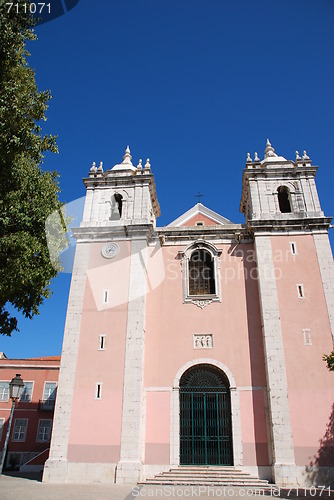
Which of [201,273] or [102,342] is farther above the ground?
[201,273]

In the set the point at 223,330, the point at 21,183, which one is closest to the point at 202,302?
the point at 223,330

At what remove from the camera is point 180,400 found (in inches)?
614

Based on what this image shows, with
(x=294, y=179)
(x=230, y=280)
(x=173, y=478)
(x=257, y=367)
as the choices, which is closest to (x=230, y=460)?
(x=173, y=478)

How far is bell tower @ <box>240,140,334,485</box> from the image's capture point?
14.2 metres

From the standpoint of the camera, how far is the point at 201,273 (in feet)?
58.4

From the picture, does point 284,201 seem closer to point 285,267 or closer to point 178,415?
point 285,267

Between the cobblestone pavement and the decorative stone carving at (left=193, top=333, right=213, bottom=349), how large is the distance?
4997 millimetres

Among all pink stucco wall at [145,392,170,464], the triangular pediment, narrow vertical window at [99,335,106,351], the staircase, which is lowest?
the staircase

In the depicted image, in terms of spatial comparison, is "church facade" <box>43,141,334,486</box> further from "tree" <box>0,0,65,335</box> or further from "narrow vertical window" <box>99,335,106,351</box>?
"tree" <box>0,0,65,335</box>

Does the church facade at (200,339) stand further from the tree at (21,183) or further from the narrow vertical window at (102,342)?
the tree at (21,183)

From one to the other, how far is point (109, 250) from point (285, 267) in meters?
7.67

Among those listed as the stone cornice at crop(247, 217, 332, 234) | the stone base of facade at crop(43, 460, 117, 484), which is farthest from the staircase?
the stone cornice at crop(247, 217, 332, 234)

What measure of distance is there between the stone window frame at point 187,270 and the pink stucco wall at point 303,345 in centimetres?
248

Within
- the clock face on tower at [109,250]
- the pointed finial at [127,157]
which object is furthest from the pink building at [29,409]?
the pointed finial at [127,157]
